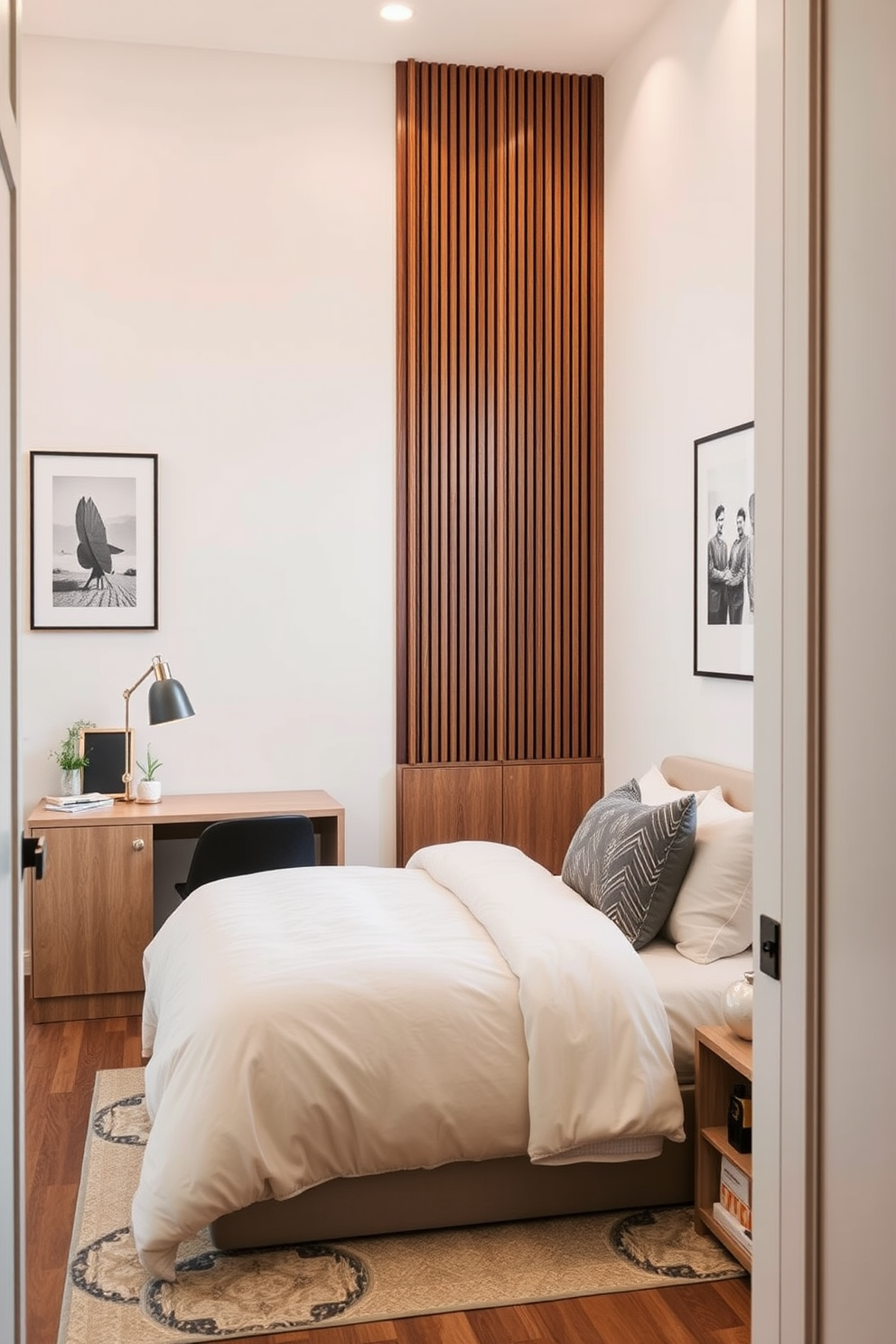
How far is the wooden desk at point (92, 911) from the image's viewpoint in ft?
14.2

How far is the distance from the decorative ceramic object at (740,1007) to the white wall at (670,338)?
1217 mm

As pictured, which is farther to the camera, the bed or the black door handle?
the bed

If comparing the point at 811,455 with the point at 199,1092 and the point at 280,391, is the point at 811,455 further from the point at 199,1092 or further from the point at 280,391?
the point at 280,391

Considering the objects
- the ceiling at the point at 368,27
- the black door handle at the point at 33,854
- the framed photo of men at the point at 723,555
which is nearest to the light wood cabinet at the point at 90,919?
the framed photo of men at the point at 723,555

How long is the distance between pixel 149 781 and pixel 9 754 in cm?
305

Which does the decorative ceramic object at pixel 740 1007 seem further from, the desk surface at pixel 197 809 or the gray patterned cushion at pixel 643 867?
the desk surface at pixel 197 809

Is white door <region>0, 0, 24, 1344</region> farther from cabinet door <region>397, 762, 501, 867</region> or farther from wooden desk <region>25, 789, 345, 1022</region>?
cabinet door <region>397, 762, 501, 867</region>

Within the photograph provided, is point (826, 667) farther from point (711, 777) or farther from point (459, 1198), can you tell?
point (711, 777)

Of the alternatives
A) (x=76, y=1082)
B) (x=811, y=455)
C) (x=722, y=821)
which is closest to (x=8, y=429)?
(x=811, y=455)

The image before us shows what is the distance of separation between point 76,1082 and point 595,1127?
6.16 ft

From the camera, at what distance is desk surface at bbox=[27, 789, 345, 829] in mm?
4355

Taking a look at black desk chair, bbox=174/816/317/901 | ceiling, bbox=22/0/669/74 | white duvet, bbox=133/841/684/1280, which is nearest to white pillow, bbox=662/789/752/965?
white duvet, bbox=133/841/684/1280

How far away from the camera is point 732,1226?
2.64 metres

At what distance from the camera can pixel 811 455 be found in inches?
54.9
